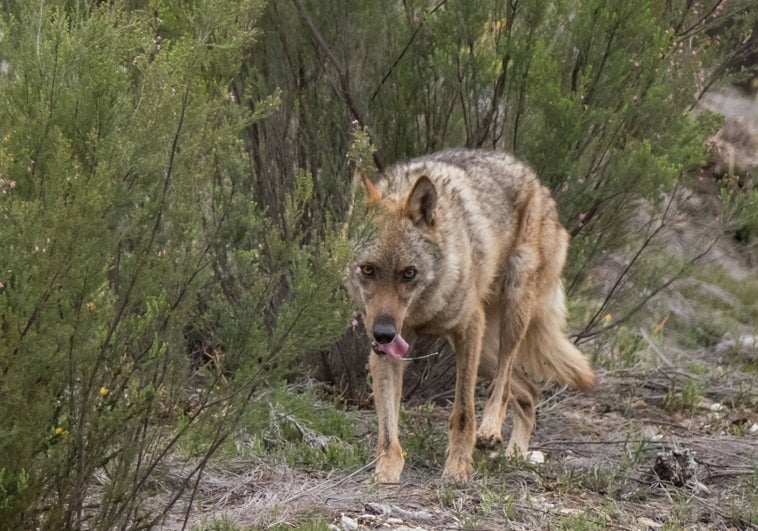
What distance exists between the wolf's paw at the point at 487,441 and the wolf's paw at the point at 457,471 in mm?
322

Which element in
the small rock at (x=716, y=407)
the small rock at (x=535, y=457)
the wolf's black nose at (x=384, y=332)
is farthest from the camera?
the small rock at (x=716, y=407)

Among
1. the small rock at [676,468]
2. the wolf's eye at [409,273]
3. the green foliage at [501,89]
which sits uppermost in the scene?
the green foliage at [501,89]

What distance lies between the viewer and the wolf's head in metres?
5.87

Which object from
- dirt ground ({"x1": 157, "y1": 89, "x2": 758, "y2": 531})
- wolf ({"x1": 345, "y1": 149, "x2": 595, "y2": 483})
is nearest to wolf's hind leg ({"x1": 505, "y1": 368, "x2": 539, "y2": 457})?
wolf ({"x1": 345, "y1": 149, "x2": 595, "y2": 483})

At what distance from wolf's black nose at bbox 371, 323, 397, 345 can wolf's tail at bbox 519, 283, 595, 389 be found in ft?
6.46

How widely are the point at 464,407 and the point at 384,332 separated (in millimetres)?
933

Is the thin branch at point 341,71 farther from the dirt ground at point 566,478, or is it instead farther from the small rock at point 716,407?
the small rock at point 716,407

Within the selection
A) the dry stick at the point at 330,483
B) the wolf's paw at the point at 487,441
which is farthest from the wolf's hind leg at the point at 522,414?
the dry stick at the point at 330,483

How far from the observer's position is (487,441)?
667 cm

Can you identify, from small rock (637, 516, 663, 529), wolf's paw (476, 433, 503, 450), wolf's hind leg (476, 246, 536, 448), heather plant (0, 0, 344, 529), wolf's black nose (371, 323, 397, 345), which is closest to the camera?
heather plant (0, 0, 344, 529)

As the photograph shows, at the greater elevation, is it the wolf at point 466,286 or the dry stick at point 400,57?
the dry stick at point 400,57

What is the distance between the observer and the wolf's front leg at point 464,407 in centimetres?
633

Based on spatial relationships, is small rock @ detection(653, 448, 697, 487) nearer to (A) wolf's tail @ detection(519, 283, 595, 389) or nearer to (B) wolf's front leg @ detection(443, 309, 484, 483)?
(B) wolf's front leg @ detection(443, 309, 484, 483)

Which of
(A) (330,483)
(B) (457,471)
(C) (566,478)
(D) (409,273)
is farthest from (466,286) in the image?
(A) (330,483)
